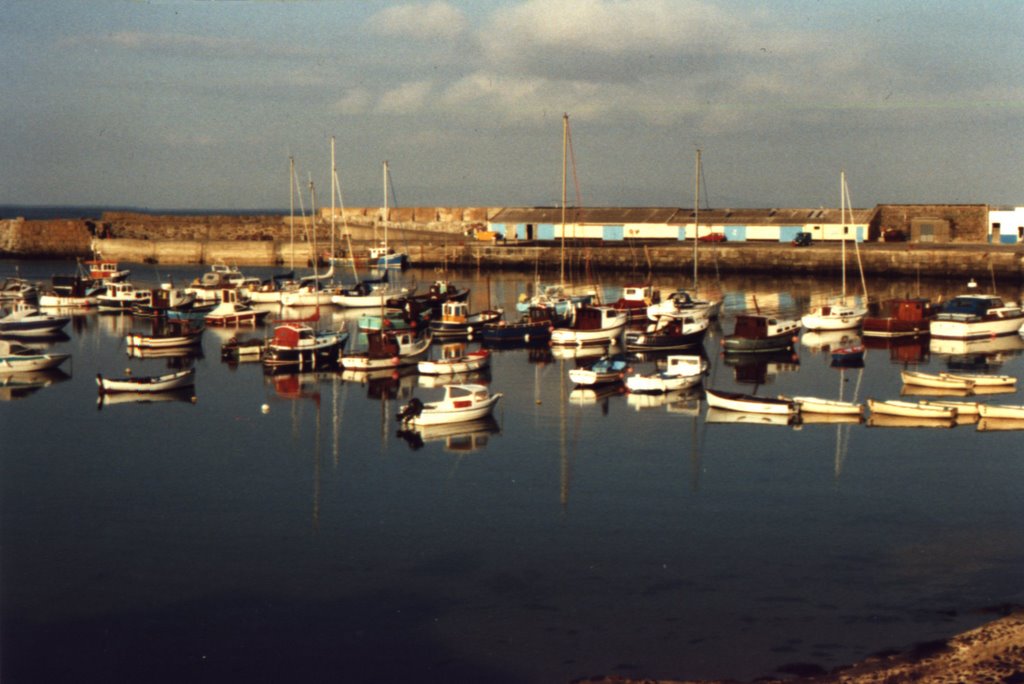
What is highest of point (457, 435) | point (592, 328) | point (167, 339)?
point (592, 328)

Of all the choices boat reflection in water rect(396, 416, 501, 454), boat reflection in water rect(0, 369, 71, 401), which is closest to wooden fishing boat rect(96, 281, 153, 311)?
boat reflection in water rect(0, 369, 71, 401)

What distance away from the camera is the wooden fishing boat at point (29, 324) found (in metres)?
50.0

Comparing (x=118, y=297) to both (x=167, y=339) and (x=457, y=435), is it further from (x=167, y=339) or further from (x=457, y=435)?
(x=457, y=435)

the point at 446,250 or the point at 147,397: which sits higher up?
the point at 446,250

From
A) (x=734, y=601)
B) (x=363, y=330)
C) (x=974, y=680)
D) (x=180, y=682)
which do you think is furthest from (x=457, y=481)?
(x=363, y=330)

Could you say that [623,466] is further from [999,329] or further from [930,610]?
[999,329]

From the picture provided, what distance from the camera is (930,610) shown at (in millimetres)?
18609

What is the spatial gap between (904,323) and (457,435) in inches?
952

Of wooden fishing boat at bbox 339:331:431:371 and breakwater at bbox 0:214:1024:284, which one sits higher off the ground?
breakwater at bbox 0:214:1024:284

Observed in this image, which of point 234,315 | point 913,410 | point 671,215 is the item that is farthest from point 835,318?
point 671,215

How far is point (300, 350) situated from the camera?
4088 cm

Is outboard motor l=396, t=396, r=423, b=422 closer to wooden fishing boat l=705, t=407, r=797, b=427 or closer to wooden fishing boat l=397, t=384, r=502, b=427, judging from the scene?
wooden fishing boat l=397, t=384, r=502, b=427

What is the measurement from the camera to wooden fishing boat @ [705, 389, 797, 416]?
105 feet

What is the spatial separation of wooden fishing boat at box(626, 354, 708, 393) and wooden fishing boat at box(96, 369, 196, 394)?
1401 centimetres
